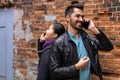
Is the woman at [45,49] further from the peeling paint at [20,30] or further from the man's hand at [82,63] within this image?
the peeling paint at [20,30]

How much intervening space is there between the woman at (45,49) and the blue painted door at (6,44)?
7.46ft

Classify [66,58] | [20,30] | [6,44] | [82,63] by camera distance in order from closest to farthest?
1. [82,63]
2. [66,58]
3. [20,30]
4. [6,44]

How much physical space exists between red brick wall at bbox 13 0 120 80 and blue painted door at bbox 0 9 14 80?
0.26 m

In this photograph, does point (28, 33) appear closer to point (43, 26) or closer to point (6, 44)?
point (43, 26)

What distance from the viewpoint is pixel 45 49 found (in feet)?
13.3

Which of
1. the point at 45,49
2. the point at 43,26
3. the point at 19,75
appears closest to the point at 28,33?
the point at 43,26

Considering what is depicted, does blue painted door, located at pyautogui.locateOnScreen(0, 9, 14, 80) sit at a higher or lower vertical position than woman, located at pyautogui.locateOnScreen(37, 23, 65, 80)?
lower

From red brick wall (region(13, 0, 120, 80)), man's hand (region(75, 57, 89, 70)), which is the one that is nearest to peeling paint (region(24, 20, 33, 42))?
red brick wall (region(13, 0, 120, 80))

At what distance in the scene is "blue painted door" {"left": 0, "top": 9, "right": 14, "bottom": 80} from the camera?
6.45 m

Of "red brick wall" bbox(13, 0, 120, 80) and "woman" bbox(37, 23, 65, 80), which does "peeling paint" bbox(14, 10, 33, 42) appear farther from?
"woman" bbox(37, 23, 65, 80)

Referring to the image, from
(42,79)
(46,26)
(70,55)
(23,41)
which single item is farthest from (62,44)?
(23,41)

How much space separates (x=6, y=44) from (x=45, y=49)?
2655mm

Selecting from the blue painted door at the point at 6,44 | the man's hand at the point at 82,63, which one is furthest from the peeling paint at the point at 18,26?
the man's hand at the point at 82,63

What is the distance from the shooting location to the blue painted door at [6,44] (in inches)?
254
